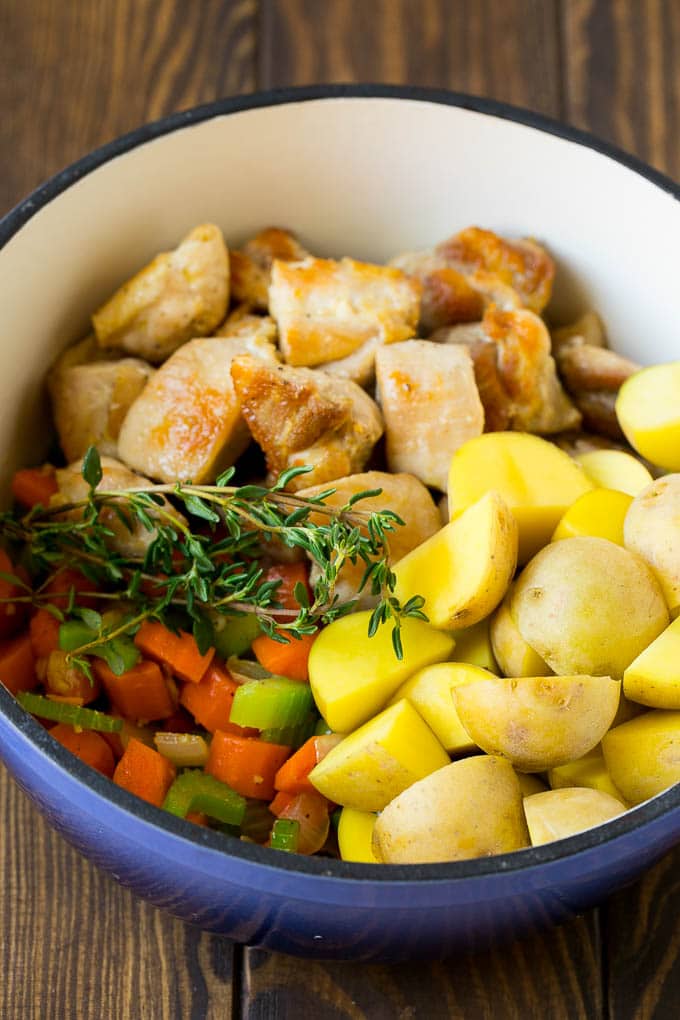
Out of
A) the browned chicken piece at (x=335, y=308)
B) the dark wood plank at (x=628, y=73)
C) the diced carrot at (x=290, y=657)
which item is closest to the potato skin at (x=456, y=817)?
the diced carrot at (x=290, y=657)

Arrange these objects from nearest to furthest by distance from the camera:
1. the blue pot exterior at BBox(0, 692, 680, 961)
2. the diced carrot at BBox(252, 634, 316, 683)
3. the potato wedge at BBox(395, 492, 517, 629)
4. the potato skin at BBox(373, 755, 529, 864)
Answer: the blue pot exterior at BBox(0, 692, 680, 961), the potato skin at BBox(373, 755, 529, 864), the potato wedge at BBox(395, 492, 517, 629), the diced carrot at BBox(252, 634, 316, 683)

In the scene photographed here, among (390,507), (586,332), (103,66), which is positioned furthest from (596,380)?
(103,66)

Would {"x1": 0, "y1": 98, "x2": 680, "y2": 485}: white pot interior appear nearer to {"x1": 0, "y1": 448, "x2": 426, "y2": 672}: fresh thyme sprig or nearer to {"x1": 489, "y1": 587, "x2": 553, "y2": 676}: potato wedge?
{"x1": 0, "y1": 448, "x2": 426, "y2": 672}: fresh thyme sprig

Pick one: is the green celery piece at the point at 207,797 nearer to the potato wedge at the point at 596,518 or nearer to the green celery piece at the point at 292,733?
the green celery piece at the point at 292,733

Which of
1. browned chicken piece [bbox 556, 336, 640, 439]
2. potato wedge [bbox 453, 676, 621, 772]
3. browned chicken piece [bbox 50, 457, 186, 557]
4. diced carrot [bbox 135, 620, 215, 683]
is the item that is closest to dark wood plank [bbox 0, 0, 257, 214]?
browned chicken piece [bbox 50, 457, 186, 557]

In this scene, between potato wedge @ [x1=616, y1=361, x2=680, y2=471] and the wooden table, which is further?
the wooden table

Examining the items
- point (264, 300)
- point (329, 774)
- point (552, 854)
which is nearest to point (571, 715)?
point (552, 854)

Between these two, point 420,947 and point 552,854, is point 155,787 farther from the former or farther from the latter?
point 552,854
